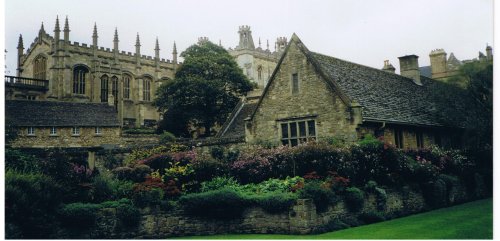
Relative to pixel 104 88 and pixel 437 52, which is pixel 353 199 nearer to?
pixel 437 52

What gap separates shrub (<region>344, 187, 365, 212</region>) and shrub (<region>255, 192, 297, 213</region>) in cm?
219

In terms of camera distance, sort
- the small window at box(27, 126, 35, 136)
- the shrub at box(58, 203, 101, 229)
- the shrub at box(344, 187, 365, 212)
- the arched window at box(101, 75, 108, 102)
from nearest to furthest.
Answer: the shrub at box(58, 203, 101, 229) < the shrub at box(344, 187, 365, 212) < the small window at box(27, 126, 35, 136) < the arched window at box(101, 75, 108, 102)

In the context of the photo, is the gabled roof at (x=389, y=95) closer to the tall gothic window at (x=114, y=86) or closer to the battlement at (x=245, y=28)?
the tall gothic window at (x=114, y=86)

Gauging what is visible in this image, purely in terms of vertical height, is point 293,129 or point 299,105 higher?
point 299,105

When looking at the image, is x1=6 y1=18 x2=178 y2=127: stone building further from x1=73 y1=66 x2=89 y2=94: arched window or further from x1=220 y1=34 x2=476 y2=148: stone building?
x1=220 y1=34 x2=476 y2=148: stone building

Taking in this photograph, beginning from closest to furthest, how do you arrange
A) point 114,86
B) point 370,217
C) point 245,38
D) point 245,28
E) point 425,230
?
point 425,230 < point 370,217 < point 114,86 < point 245,38 < point 245,28

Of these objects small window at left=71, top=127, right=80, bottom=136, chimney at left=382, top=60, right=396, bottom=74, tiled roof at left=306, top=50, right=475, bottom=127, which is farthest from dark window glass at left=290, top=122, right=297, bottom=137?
small window at left=71, top=127, right=80, bottom=136

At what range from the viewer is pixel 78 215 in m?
14.1

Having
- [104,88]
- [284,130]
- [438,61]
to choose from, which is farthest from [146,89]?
[284,130]

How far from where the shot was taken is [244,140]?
79.5 feet

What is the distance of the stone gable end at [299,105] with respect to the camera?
20.8m

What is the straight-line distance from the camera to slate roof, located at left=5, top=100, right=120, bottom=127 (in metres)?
39.8

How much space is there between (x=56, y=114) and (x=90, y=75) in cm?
2985

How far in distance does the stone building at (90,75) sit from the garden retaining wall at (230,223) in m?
47.9
